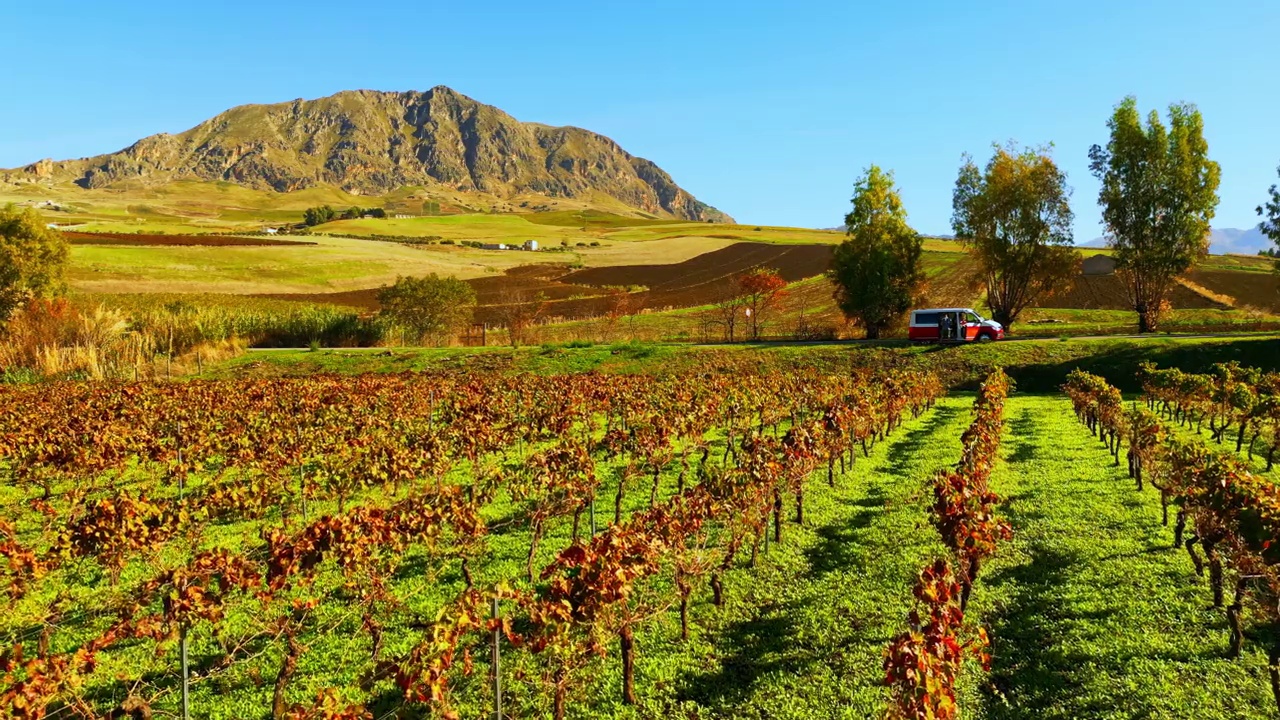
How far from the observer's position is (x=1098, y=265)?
81.4 metres

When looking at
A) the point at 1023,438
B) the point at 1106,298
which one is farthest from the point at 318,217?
the point at 1023,438

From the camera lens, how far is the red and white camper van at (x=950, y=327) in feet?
145

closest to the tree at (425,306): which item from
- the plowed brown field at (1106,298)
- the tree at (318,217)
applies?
the plowed brown field at (1106,298)

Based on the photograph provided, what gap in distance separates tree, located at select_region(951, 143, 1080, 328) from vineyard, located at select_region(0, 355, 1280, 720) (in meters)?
30.9

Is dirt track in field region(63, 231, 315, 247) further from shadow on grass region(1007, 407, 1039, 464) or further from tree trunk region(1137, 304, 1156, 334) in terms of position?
tree trunk region(1137, 304, 1156, 334)

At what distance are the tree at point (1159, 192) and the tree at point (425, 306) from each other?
48476 millimetres

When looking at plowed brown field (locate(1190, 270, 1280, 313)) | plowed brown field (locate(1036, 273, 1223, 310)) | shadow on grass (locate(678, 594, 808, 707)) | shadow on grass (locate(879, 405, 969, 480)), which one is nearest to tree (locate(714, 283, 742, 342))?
shadow on grass (locate(879, 405, 969, 480))

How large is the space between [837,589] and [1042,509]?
6.78 metres

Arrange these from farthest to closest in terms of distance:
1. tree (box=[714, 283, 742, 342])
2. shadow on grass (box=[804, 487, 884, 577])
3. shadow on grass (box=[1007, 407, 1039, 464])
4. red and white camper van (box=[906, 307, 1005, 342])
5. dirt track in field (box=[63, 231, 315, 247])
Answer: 1. dirt track in field (box=[63, 231, 315, 247])
2. tree (box=[714, 283, 742, 342])
3. red and white camper van (box=[906, 307, 1005, 342])
4. shadow on grass (box=[1007, 407, 1039, 464])
5. shadow on grass (box=[804, 487, 884, 577])

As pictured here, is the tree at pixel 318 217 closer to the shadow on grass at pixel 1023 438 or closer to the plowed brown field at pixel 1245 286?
the plowed brown field at pixel 1245 286

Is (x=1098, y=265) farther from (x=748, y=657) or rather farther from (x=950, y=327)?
(x=748, y=657)

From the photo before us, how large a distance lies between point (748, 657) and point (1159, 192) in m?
51.0

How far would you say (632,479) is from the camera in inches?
744

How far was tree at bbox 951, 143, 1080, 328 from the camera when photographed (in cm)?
4750
